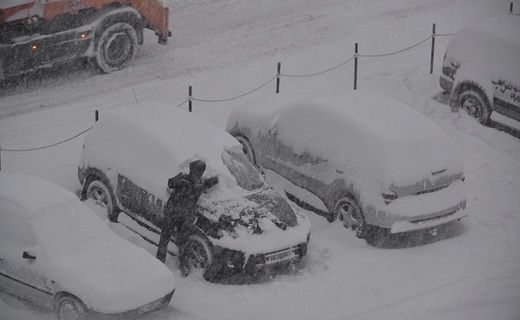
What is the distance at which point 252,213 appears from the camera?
39.8 ft

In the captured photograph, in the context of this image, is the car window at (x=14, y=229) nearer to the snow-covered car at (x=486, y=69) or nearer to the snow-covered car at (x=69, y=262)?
the snow-covered car at (x=69, y=262)

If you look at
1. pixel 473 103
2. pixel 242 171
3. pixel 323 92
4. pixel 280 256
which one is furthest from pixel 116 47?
pixel 280 256

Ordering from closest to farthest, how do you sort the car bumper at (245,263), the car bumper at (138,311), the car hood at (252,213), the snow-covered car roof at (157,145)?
1. the car bumper at (138,311)
2. the car bumper at (245,263)
3. the car hood at (252,213)
4. the snow-covered car roof at (157,145)

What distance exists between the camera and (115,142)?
42.4ft

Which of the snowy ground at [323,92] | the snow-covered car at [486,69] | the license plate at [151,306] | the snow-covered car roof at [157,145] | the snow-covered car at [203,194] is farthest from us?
the snow-covered car at [486,69]

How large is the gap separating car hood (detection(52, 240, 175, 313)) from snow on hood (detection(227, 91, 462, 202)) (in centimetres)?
358

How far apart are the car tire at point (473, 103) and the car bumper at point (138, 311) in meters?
8.30

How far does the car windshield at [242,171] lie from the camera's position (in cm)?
1262

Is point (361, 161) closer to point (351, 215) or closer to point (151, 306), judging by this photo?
point (351, 215)

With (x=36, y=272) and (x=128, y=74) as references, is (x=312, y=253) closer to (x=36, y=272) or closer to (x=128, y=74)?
(x=36, y=272)

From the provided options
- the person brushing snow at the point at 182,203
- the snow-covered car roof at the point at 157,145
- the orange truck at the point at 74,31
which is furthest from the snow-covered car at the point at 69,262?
the orange truck at the point at 74,31

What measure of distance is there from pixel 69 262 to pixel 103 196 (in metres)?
2.54

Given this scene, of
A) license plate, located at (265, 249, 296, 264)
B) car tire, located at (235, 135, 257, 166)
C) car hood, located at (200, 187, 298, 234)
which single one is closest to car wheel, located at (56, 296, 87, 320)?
car hood, located at (200, 187, 298, 234)

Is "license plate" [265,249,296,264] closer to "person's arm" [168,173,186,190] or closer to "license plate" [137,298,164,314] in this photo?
"person's arm" [168,173,186,190]
